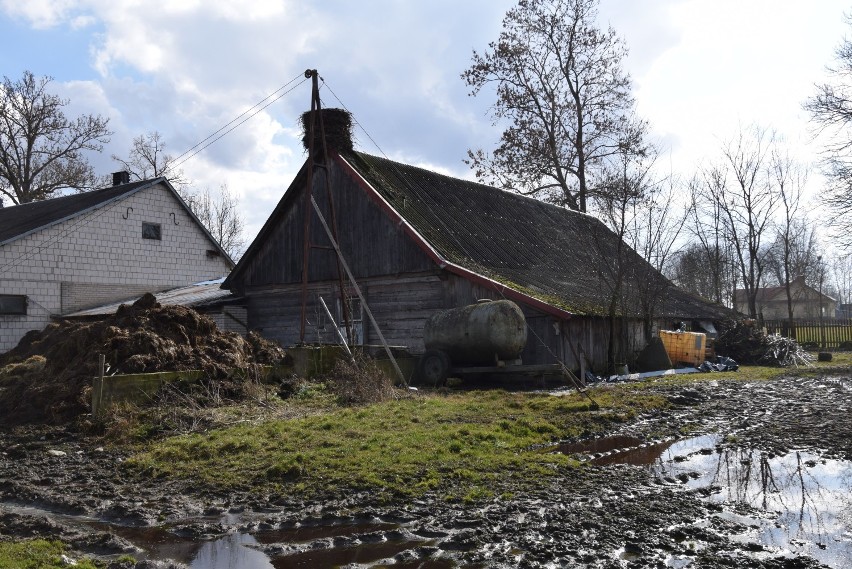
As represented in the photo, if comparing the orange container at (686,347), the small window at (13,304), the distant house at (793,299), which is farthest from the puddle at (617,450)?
the distant house at (793,299)

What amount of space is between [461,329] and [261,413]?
246 inches

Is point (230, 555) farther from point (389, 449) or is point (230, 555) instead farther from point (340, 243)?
point (340, 243)

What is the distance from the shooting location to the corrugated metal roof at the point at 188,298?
79.1ft

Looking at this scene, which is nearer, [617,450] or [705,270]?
[617,450]

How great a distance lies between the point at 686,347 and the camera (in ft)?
74.3

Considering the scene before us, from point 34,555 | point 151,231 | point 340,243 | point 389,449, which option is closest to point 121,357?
point 389,449

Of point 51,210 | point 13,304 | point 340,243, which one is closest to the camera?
point 340,243

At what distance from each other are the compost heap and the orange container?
1261cm

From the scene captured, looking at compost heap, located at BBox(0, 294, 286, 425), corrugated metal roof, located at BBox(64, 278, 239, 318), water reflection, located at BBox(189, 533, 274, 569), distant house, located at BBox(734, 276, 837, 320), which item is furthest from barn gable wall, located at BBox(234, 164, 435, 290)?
distant house, located at BBox(734, 276, 837, 320)

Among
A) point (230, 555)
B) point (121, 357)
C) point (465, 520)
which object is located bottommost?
point (230, 555)

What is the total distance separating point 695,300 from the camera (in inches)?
1206

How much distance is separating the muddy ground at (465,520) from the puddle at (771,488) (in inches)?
1.2

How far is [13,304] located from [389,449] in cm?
1976

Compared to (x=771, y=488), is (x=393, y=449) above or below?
above
